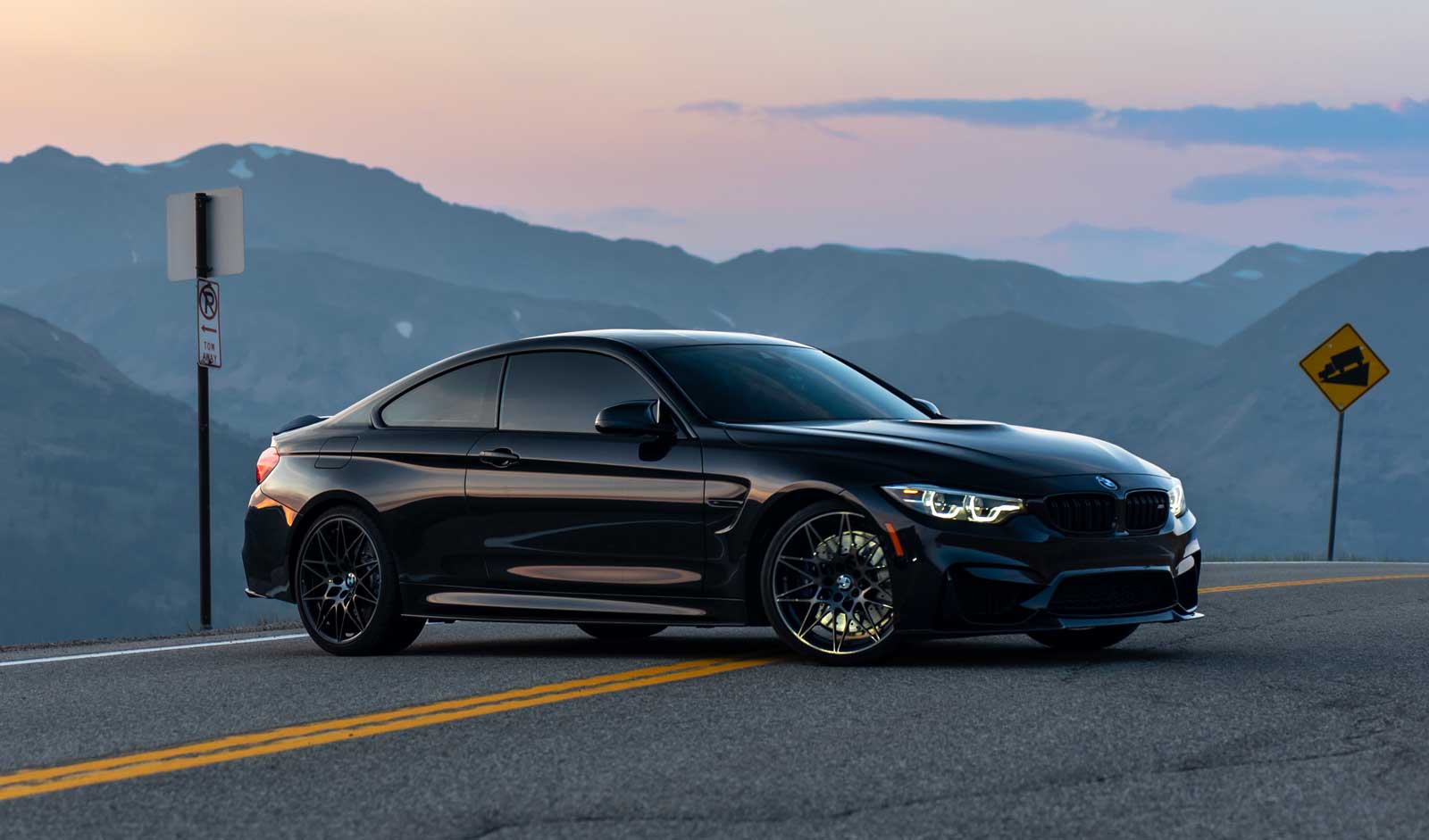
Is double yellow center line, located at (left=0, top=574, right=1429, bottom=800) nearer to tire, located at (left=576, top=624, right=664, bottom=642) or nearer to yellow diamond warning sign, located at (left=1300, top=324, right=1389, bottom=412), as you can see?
tire, located at (left=576, top=624, right=664, bottom=642)

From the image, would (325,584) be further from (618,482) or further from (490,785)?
(490,785)

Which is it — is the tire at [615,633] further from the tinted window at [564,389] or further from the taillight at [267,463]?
the taillight at [267,463]

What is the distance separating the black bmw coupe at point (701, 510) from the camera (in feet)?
22.7

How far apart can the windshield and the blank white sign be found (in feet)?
19.5

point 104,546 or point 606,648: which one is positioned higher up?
point 606,648

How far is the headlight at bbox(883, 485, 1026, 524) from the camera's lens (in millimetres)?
6891

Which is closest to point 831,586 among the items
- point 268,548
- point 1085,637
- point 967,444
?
point 967,444

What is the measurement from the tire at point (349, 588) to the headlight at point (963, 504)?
2859 mm

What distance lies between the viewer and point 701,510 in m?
7.46

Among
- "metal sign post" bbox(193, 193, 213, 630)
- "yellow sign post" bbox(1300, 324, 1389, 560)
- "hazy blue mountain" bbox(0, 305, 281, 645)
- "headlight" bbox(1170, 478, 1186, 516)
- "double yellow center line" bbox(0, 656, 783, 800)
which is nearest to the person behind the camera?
"double yellow center line" bbox(0, 656, 783, 800)

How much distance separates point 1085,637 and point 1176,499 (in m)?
0.88

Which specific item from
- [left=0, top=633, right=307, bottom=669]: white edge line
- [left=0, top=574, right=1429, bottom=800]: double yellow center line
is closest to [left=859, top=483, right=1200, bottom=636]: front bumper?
[left=0, top=574, right=1429, bottom=800]: double yellow center line

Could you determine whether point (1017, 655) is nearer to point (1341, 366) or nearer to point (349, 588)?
point (349, 588)

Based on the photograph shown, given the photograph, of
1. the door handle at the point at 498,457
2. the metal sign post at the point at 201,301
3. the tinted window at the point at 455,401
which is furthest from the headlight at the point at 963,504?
the metal sign post at the point at 201,301
